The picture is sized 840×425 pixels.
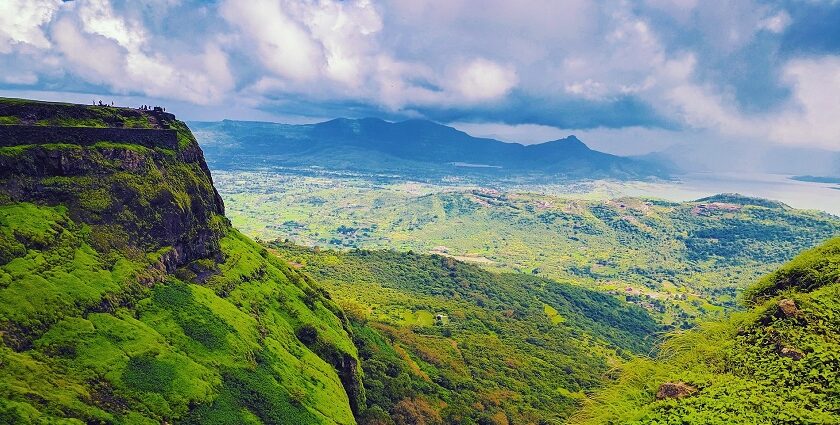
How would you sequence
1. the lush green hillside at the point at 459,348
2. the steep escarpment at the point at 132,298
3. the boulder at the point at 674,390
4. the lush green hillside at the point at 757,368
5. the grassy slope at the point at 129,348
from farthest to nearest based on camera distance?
the lush green hillside at the point at 459,348
the steep escarpment at the point at 132,298
the grassy slope at the point at 129,348
the boulder at the point at 674,390
the lush green hillside at the point at 757,368

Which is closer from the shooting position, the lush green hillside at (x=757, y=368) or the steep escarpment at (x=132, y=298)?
the lush green hillside at (x=757, y=368)

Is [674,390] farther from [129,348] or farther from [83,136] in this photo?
[83,136]

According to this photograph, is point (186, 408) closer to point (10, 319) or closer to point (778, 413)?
point (10, 319)

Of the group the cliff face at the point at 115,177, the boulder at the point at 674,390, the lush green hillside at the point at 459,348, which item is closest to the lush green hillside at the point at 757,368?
the boulder at the point at 674,390

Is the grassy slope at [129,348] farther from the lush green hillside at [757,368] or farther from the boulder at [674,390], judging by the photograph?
the boulder at [674,390]

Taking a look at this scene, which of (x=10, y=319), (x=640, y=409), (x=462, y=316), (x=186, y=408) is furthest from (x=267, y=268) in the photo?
(x=462, y=316)

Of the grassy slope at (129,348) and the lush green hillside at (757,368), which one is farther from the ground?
the lush green hillside at (757,368)

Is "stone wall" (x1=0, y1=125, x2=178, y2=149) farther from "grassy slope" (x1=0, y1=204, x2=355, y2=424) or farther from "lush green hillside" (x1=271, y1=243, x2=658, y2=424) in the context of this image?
"lush green hillside" (x1=271, y1=243, x2=658, y2=424)

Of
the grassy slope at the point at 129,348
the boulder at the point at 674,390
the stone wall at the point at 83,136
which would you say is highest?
the stone wall at the point at 83,136
